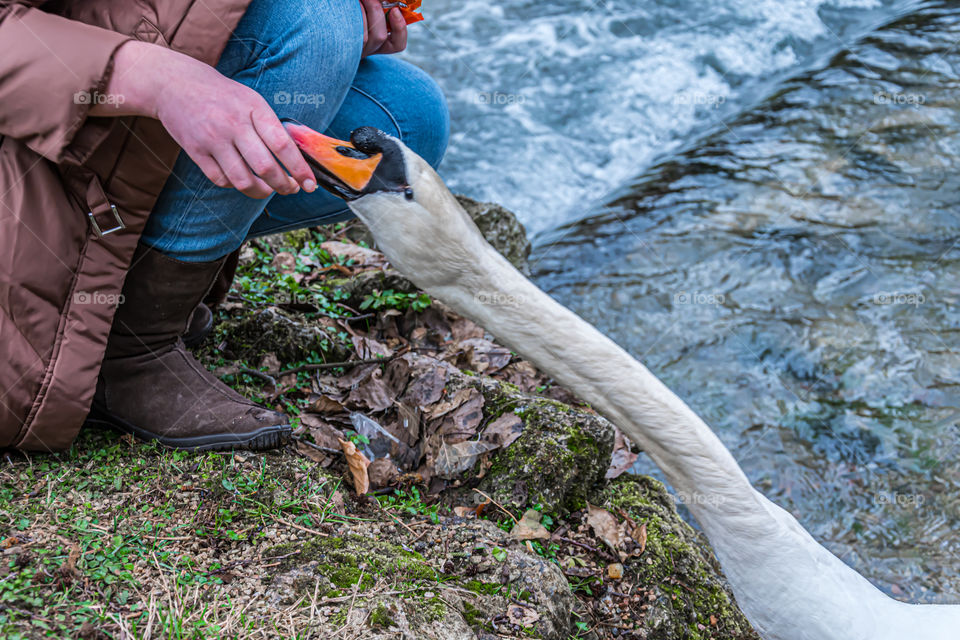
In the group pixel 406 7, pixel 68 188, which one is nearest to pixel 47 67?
pixel 68 188

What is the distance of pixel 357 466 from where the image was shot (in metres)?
2.80

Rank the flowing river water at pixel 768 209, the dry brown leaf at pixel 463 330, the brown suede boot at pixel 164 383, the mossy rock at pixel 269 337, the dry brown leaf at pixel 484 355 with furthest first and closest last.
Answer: the flowing river water at pixel 768 209 → the dry brown leaf at pixel 463 330 → the dry brown leaf at pixel 484 355 → the mossy rock at pixel 269 337 → the brown suede boot at pixel 164 383

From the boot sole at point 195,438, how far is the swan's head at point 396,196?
90 cm

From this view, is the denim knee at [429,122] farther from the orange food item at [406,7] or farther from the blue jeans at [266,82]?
the blue jeans at [266,82]

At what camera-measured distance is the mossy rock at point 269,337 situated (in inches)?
131

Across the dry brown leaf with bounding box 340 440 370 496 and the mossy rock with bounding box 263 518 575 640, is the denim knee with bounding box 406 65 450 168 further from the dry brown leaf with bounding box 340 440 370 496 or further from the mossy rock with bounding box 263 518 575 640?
the mossy rock with bounding box 263 518 575 640

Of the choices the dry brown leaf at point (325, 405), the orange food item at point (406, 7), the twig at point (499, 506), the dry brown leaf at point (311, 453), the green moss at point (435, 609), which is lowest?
the twig at point (499, 506)

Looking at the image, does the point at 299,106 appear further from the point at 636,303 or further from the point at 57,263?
the point at 636,303

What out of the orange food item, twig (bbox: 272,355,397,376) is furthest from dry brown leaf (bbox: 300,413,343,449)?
the orange food item

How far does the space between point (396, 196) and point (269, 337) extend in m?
1.49

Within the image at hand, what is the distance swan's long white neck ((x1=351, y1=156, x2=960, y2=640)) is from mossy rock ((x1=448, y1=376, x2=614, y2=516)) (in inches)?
23.9

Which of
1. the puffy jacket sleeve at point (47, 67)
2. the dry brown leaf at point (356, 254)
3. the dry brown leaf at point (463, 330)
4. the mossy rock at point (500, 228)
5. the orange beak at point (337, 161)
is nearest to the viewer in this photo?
the puffy jacket sleeve at point (47, 67)

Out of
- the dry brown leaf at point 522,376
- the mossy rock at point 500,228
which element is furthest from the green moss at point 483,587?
the mossy rock at point 500,228

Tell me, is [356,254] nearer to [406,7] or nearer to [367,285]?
[367,285]
